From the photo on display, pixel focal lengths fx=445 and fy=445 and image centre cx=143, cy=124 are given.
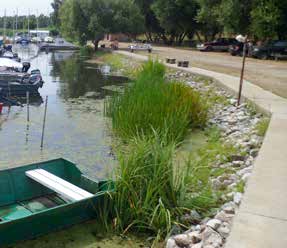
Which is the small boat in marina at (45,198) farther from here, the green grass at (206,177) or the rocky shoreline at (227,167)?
the rocky shoreline at (227,167)

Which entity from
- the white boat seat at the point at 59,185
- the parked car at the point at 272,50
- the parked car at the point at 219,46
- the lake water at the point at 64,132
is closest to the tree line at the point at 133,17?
the parked car at the point at 219,46

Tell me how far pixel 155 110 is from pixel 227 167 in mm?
3255

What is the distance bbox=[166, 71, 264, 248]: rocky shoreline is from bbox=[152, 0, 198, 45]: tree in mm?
30817

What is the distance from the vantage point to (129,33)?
155 ft

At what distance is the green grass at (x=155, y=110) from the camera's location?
1049 centimetres

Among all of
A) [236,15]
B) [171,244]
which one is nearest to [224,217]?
[171,244]

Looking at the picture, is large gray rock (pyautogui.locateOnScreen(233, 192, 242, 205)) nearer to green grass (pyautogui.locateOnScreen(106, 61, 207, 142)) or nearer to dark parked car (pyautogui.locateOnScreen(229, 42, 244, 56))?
green grass (pyautogui.locateOnScreen(106, 61, 207, 142))

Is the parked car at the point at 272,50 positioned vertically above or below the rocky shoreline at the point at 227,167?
above

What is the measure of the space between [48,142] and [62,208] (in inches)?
232

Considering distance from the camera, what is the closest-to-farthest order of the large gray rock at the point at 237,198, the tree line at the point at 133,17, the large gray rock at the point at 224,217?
the large gray rock at the point at 224,217
the large gray rock at the point at 237,198
the tree line at the point at 133,17

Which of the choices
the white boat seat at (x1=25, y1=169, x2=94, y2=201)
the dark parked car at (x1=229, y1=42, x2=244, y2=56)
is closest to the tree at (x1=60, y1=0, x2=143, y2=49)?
the dark parked car at (x1=229, y1=42, x2=244, y2=56)

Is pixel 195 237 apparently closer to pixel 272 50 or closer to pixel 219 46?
pixel 272 50

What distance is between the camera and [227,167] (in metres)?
8.08

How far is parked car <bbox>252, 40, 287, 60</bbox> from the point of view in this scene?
31422mm
